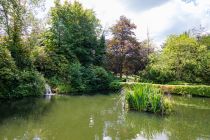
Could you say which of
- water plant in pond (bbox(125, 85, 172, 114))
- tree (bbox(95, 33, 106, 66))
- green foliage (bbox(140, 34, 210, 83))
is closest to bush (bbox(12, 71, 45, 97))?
water plant in pond (bbox(125, 85, 172, 114))

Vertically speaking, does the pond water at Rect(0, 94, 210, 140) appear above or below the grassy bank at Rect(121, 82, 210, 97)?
below

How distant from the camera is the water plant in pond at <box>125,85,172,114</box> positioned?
11797mm

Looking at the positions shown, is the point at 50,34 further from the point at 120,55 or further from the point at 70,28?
the point at 120,55

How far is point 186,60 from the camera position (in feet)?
Answer: 94.9

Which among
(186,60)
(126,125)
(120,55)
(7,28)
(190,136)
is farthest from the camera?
(120,55)

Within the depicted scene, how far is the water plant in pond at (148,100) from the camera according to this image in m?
11.8

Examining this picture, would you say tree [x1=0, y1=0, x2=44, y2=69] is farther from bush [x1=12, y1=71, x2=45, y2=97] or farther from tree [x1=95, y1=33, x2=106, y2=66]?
tree [x1=95, y1=33, x2=106, y2=66]

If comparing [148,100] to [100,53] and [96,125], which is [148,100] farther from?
[100,53]

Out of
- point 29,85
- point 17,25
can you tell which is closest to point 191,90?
point 29,85

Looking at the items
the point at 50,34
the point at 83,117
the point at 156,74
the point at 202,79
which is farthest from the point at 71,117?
the point at 202,79

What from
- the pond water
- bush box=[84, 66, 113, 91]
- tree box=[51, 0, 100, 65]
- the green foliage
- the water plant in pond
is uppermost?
tree box=[51, 0, 100, 65]

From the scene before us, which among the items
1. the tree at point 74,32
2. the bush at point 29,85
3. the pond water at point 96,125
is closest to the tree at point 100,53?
the tree at point 74,32

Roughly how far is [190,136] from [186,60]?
2137cm

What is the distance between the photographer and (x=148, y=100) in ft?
39.6
